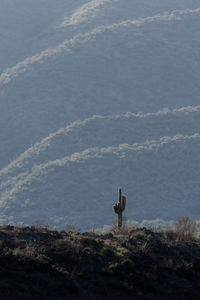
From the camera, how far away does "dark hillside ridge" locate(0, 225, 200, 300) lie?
1730 cm

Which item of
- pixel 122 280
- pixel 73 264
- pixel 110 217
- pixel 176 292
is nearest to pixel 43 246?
pixel 73 264

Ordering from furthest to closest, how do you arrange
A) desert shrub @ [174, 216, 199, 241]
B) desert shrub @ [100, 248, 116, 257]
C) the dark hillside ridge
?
desert shrub @ [174, 216, 199, 241] < desert shrub @ [100, 248, 116, 257] < the dark hillside ridge

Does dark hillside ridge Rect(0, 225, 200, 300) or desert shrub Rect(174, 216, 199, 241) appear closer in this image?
dark hillside ridge Rect(0, 225, 200, 300)

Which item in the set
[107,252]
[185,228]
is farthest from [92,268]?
[185,228]

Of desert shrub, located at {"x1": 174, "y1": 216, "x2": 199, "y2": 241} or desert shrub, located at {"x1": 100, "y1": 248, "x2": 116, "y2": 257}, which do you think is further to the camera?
desert shrub, located at {"x1": 174, "y1": 216, "x2": 199, "y2": 241}

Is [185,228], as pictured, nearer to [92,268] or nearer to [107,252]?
[107,252]

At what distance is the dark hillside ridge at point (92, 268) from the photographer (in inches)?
681

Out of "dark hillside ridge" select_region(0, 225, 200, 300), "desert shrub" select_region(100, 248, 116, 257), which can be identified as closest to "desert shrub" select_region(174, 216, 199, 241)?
"dark hillside ridge" select_region(0, 225, 200, 300)

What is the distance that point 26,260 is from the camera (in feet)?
60.5

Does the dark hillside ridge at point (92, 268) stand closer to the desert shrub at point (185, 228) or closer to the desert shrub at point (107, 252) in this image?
the desert shrub at point (107, 252)

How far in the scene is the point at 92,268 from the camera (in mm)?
18828

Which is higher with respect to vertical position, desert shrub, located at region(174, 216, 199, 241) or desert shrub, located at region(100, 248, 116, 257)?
desert shrub, located at region(174, 216, 199, 241)

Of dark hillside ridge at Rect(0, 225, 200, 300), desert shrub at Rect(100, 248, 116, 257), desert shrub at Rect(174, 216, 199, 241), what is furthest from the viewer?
desert shrub at Rect(174, 216, 199, 241)

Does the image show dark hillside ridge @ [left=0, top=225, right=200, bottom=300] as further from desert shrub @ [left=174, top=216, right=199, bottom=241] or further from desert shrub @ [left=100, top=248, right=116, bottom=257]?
desert shrub @ [left=174, top=216, right=199, bottom=241]
